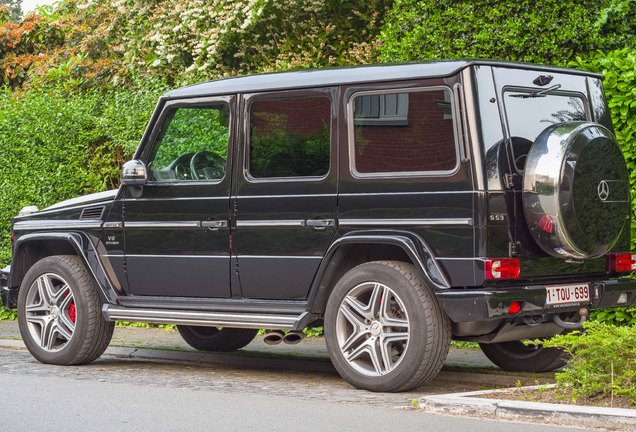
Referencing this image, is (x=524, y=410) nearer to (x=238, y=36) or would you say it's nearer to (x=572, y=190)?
(x=572, y=190)

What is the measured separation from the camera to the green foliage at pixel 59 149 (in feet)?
46.1

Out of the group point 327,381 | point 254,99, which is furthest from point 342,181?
point 327,381

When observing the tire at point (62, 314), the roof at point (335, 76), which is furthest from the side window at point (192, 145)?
the tire at point (62, 314)

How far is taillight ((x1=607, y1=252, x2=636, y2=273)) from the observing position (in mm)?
8781

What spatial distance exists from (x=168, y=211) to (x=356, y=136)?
182 centimetres

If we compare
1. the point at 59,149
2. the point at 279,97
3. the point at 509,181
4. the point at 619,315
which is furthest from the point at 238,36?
the point at 509,181

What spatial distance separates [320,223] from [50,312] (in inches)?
115

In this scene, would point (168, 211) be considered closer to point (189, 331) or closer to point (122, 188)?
point (122, 188)

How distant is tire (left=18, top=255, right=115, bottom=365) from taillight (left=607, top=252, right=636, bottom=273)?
411cm

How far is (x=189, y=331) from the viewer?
11.2 metres

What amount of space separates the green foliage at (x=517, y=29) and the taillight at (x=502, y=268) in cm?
363

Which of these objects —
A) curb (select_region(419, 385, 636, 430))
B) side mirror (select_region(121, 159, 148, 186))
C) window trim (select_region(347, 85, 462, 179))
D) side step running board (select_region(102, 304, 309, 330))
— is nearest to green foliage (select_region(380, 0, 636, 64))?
window trim (select_region(347, 85, 462, 179))

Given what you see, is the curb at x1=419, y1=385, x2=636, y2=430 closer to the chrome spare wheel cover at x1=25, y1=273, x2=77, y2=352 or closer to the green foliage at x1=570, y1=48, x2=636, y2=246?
the green foliage at x1=570, y1=48, x2=636, y2=246

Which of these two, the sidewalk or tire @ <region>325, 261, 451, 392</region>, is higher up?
tire @ <region>325, 261, 451, 392</region>
